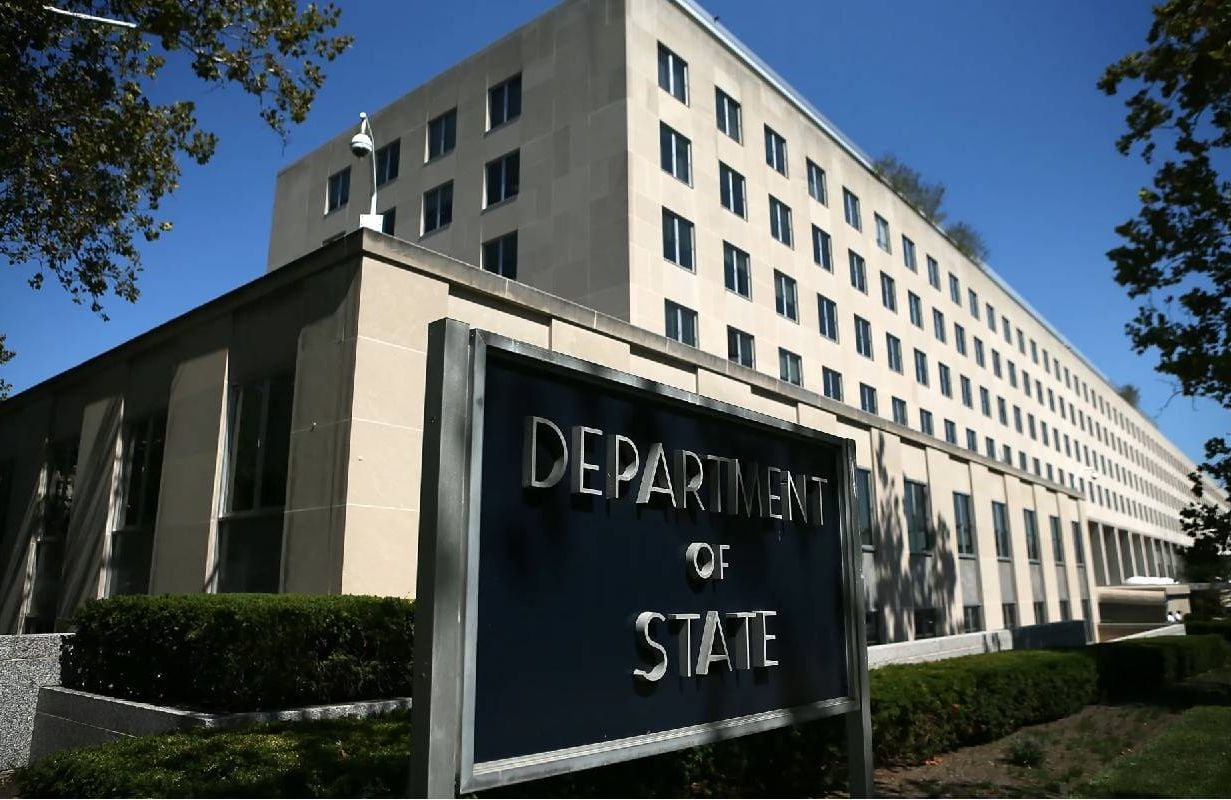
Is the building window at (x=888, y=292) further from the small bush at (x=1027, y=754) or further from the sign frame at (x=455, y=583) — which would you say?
the sign frame at (x=455, y=583)

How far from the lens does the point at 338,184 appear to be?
3991 centimetres

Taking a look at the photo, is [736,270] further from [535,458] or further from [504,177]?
[535,458]

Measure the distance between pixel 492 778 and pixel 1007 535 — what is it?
36504 mm

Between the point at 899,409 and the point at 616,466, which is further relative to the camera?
the point at 899,409

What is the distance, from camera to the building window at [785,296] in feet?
113

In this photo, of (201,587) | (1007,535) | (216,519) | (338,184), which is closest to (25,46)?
(216,519)

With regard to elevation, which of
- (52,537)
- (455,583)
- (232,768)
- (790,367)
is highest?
(790,367)

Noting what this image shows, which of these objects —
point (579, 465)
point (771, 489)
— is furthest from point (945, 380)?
point (579, 465)

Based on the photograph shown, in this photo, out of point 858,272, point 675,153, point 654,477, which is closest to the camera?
point 654,477

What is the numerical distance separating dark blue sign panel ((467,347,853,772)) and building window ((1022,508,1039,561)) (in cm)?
3681

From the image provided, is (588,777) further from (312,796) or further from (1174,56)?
(1174,56)

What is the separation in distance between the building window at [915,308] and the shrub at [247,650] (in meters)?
40.6

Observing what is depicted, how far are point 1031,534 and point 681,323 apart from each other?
20.9 metres

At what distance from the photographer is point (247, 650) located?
9.02 meters
